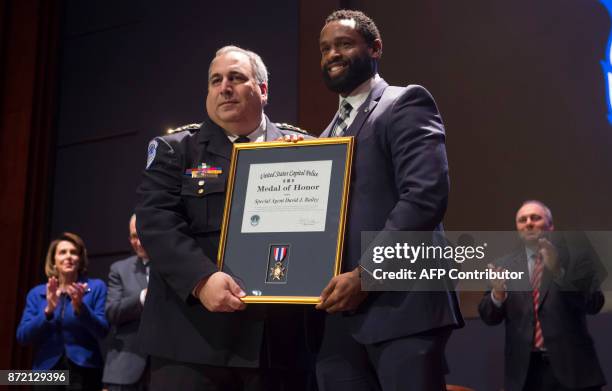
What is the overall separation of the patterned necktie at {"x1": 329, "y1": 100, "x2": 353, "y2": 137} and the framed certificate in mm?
94

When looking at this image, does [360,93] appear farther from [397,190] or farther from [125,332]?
[125,332]

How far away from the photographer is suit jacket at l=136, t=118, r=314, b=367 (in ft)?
6.23

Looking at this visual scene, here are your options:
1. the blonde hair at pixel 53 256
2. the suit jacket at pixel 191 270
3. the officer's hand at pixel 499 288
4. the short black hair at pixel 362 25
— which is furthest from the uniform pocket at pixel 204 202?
the blonde hair at pixel 53 256

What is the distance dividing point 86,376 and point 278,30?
7.60 feet

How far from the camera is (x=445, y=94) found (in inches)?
165

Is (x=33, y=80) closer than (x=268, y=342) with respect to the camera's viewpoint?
No

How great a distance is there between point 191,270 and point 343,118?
0.57 metres

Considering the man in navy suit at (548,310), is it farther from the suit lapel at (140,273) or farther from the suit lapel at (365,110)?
the suit lapel at (365,110)

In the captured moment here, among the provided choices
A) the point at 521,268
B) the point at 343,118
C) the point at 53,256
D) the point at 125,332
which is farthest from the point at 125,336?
the point at 343,118

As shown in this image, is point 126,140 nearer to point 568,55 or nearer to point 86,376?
point 86,376

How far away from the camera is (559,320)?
351 cm

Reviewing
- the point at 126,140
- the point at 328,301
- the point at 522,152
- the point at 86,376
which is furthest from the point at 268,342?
the point at 126,140

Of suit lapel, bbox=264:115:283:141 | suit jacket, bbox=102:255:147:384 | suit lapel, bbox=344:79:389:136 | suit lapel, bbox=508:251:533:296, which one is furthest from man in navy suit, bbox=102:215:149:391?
suit lapel, bbox=344:79:389:136

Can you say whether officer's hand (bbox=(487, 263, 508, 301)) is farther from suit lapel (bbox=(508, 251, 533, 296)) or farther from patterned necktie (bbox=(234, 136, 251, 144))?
patterned necktie (bbox=(234, 136, 251, 144))
